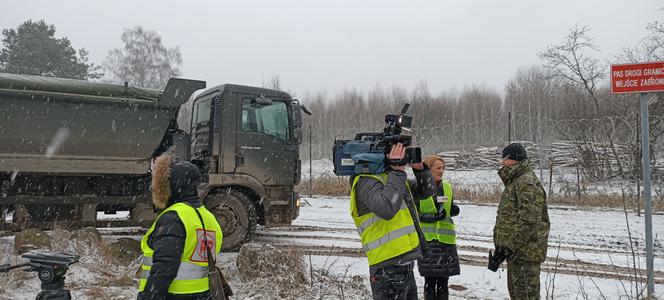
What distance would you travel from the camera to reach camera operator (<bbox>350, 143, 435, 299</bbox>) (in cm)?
291

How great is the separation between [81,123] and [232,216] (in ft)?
8.94

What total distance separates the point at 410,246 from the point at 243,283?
3.08 metres

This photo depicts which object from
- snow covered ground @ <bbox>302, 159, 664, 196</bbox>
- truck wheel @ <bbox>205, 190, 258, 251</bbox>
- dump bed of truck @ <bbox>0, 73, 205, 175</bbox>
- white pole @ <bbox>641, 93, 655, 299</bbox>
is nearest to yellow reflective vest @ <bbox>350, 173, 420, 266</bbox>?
white pole @ <bbox>641, 93, 655, 299</bbox>

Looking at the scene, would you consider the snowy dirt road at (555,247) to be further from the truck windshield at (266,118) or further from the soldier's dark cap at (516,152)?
the truck windshield at (266,118)

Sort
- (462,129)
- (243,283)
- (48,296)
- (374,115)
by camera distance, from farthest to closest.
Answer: (374,115), (462,129), (243,283), (48,296)

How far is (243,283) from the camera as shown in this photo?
546cm

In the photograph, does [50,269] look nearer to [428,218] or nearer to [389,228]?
[389,228]

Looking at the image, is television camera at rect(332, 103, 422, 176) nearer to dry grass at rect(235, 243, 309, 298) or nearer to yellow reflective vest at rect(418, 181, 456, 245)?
yellow reflective vest at rect(418, 181, 456, 245)

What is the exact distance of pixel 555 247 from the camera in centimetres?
831

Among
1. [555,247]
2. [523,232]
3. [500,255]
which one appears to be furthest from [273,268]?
[555,247]

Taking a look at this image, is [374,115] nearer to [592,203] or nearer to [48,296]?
[592,203]

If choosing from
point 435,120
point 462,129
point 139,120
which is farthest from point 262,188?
point 435,120

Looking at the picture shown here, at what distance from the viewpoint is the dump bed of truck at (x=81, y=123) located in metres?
6.61

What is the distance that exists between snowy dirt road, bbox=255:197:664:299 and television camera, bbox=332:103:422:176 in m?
1.95
